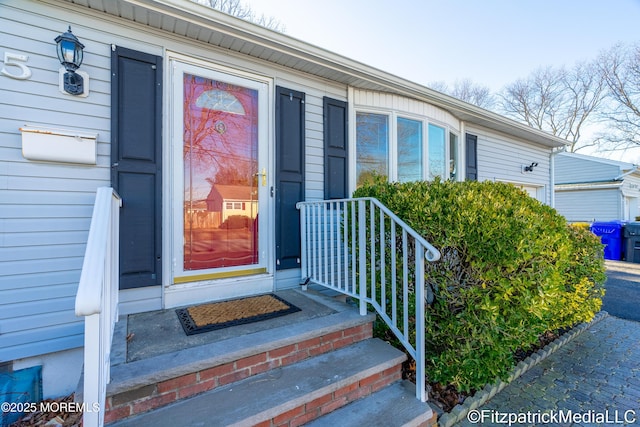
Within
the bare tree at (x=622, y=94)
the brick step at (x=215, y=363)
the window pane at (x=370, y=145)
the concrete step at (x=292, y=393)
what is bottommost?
the concrete step at (x=292, y=393)

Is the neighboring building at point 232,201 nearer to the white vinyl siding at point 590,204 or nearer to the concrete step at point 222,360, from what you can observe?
the concrete step at point 222,360

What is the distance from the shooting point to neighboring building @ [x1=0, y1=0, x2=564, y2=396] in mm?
2098

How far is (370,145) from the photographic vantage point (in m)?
3.95

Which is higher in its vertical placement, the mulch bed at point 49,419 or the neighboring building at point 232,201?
the neighboring building at point 232,201

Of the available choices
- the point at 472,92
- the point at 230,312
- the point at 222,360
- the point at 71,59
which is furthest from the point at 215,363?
the point at 472,92

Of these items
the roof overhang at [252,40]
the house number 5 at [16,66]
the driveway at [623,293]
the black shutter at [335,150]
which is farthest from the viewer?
the driveway at [623,293]

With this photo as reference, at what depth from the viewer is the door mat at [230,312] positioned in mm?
2148

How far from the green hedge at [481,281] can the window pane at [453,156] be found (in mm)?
2978

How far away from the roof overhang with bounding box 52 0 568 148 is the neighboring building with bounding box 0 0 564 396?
0.04ft

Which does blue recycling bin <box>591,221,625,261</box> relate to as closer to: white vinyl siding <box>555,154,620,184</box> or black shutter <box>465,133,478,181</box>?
black shutter <box>465,133,478,181</box>

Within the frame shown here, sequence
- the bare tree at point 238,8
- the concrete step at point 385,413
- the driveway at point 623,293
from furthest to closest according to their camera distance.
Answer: the bare tree at point 238,8 → the driveway at point 623,293 → the concrete step at point 385,413

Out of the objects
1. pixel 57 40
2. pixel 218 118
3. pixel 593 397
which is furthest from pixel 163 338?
pixel 593 397

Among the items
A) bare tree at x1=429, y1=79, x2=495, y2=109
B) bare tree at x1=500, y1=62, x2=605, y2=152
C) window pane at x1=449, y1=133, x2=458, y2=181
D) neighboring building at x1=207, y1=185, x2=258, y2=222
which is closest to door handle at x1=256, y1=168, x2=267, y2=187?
neighboring building at x1=207, y1=185, x2=258, y2=222

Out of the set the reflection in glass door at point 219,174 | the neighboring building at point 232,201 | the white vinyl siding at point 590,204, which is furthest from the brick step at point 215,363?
the white vinyl siding at point 590,204
